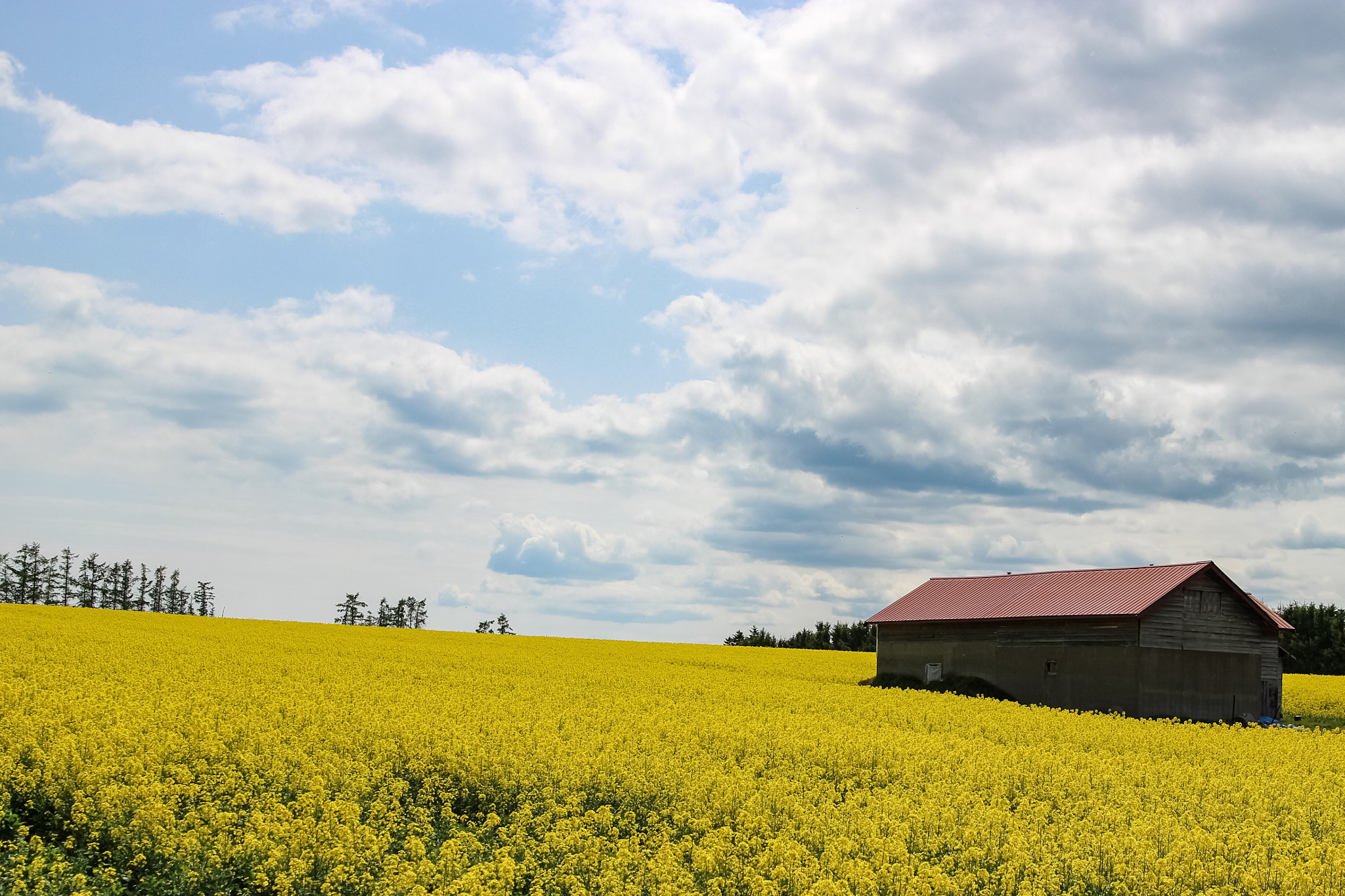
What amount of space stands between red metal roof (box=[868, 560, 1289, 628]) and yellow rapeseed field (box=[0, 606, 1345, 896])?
49.4 feet

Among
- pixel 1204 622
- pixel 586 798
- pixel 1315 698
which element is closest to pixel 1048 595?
pixel 1204 622

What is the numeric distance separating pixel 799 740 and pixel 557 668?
18.1m

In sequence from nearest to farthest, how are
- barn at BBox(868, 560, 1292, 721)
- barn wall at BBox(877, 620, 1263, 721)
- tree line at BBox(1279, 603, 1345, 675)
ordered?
1. barn wall at BBox(877, 620, 1263, 721)
2. barn at BBox(868, 560, 1292, 721)
3. tree line at BBox(1279, 603, 1345, 675)

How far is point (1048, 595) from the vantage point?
4438cm

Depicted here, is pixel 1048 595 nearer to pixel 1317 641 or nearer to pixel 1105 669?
pixel 1105 669

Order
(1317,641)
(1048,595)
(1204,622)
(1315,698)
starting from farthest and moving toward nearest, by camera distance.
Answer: (1317,641) < (1315,698) < (1048,595) < (1204,622)

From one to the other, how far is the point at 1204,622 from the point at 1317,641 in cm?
5349

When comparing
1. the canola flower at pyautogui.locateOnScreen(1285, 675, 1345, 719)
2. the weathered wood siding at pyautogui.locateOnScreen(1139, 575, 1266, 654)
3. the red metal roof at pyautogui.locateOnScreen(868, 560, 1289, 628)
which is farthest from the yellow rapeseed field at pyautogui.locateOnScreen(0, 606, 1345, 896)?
the canola flower at pyautogui.locateOnScreen(1285, 675, 1345, 719)

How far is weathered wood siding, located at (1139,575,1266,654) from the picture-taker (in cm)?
3966

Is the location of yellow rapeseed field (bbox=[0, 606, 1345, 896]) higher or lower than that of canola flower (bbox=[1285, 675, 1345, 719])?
higher

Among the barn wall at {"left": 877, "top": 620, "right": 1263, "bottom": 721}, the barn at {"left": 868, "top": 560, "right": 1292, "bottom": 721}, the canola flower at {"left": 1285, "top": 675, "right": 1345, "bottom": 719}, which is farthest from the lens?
the canola flower at {"left": 1285, "top": 675, "right": 1345, "bottom": 719}

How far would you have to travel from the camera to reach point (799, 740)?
762 inches

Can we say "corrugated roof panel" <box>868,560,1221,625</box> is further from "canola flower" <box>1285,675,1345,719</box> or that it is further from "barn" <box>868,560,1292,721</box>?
"canola flower" <box>1285,675,1345,719</box>

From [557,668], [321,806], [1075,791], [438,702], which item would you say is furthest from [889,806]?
[557,668]
